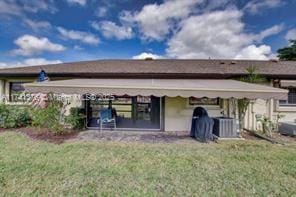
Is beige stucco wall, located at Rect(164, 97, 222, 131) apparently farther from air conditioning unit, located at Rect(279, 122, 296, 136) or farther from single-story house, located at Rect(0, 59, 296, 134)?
air conditioning unit, located at Rect(279, 122, 296, 136)

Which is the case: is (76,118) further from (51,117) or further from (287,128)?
(287,128)

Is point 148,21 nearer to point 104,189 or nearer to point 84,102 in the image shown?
point 84,102

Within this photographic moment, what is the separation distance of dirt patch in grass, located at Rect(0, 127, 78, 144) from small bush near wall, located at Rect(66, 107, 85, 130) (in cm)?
70

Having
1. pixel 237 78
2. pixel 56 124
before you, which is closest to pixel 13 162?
pixel 56 124

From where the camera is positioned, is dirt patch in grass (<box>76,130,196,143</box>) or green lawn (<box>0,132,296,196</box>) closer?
green lawn (<box>0,132,296,196</box>)

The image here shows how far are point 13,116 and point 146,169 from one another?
1390 centimetres

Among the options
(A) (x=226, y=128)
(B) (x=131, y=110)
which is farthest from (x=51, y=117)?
(A) (x=226, y=128)

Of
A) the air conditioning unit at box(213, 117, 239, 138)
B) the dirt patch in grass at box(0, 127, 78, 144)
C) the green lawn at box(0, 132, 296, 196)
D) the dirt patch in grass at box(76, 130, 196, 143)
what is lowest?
the green lawn at box(0, 132, 296, 196)

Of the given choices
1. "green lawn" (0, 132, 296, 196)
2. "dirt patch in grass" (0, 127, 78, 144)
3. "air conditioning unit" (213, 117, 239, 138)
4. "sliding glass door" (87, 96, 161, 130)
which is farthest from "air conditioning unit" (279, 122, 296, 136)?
"dirt patch in grass" (0, 127, 78, 144)

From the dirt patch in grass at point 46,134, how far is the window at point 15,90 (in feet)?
14.4

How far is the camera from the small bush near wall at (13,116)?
57.4 ft

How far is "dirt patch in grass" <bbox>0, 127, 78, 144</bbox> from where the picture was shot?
1389cm

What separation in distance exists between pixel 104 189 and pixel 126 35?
27318 mm

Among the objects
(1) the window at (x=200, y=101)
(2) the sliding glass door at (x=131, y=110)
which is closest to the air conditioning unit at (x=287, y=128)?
(1) the window at (x=200, y=101)
